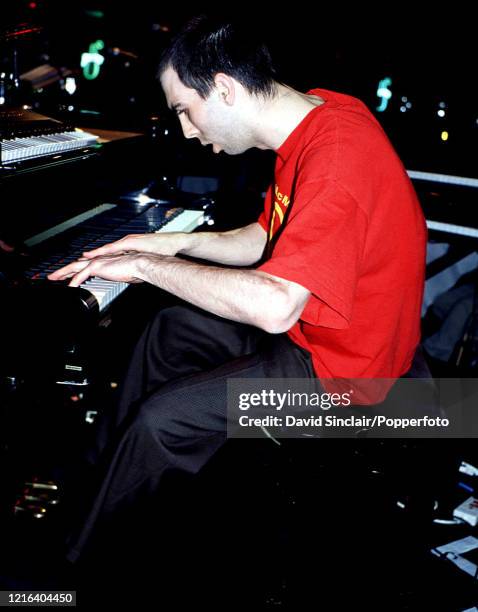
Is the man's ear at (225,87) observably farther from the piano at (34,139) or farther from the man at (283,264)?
the piano at (34,139)

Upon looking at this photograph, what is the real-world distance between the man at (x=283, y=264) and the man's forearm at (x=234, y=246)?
0.26 metres

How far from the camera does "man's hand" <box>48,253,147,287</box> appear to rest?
134cm

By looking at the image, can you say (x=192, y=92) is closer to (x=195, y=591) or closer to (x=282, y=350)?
(x=282, y=350)

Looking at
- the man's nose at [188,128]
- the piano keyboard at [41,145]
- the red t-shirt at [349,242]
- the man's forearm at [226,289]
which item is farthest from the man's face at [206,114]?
the man's forearm at [226,289]

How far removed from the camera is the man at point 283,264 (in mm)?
1192

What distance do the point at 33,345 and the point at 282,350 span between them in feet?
2.22

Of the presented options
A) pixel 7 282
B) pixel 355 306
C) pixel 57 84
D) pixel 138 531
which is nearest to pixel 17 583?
pixel 138 531

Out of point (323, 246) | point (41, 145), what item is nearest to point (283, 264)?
point (323, 246)

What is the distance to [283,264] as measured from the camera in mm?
1178

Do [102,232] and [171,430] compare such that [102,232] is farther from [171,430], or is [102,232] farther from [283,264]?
[283,264]

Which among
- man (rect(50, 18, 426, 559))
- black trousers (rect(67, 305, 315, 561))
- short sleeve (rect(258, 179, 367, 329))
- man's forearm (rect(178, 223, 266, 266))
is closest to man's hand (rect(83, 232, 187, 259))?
man (rect(50, 18, 426, 559))

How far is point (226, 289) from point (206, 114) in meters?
0.58

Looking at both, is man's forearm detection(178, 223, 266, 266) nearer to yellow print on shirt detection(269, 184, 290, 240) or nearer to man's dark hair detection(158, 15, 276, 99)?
yellow print on shirt detection(269, 184, 290, 240)

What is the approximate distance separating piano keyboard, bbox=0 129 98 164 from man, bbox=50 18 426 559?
0.32 metres
